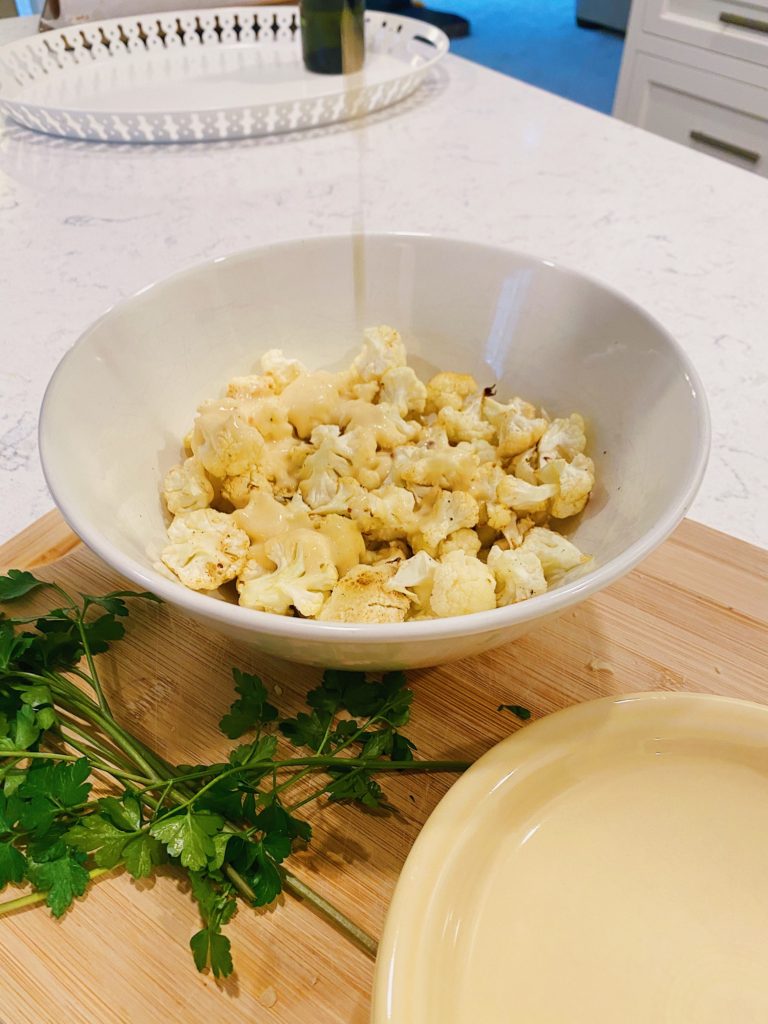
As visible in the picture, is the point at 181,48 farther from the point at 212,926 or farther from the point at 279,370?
the point at 212,926

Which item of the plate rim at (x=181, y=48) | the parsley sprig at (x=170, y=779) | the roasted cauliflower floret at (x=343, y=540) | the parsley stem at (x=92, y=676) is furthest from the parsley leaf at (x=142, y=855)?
the plate rim at (x=181, y=48)

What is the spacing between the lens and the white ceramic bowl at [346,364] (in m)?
0.47

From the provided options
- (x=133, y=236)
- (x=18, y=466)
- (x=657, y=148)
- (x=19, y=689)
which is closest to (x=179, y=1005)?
(x=19, y=689)

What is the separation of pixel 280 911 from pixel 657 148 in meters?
1.39

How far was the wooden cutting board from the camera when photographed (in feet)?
1.48

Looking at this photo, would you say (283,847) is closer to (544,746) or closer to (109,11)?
(544,746)

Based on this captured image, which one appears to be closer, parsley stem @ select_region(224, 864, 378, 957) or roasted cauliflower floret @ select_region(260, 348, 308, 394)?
parsley stem @ select_region(224, 864, 378, 957)

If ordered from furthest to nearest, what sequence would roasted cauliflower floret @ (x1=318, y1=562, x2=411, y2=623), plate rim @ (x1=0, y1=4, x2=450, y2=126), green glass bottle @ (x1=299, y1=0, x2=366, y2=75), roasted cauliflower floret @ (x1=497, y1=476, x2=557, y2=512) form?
green glass bottle @ (x1=299, y1=0, x2=366, y2=75)
plate rim @ (x1=0, y1=4, x2=450, y2=126)
roasted cauliflower floret @ (x1=497, y1=476, x2=557, y2=512)
roasted cauliflower floret @ (x1=318, y1=562, x2=411, y2=623)

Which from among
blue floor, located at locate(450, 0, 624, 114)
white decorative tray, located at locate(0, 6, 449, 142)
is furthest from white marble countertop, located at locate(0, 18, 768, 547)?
blue floor, located at locate(450, 0, 624, 114)

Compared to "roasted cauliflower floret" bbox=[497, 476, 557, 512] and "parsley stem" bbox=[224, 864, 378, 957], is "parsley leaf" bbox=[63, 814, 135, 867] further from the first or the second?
"roasted cauliflower floret" bbox=[497, 476, 557, 512]

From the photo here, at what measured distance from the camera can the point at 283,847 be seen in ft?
1.57

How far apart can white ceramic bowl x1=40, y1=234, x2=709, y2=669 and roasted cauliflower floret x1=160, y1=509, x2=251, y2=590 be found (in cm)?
2

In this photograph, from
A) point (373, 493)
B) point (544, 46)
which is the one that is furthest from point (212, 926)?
point (544, 46)

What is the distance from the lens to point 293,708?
23.1 inches
